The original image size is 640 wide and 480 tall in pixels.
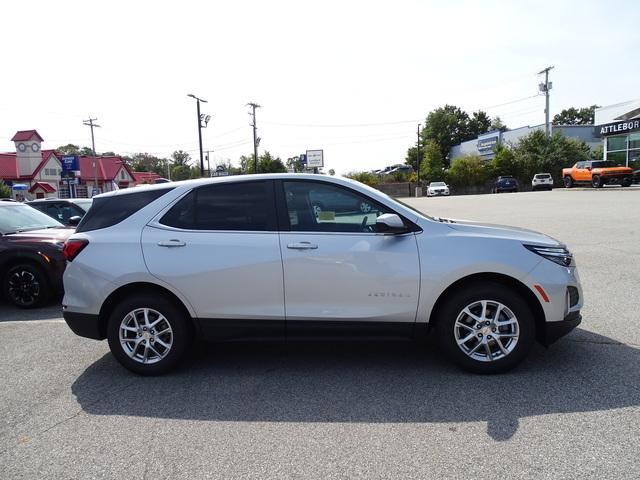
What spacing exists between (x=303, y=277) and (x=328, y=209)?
659mm

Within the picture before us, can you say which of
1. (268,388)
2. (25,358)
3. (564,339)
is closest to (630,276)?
(564,339)

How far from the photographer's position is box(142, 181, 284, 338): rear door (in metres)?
4.09

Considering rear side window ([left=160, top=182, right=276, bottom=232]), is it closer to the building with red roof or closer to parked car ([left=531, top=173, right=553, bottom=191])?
parked car ([left=531, top=173, right=553, bottom=191])

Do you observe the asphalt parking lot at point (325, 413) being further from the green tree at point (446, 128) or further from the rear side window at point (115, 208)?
the green tree at point (446, 128)

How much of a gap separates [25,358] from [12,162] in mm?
58793

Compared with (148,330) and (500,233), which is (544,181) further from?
(148,330)

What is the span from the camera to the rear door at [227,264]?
4090 mm

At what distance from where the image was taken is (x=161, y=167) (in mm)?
130125

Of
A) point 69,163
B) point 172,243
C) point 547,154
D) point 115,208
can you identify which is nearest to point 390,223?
point 172,243

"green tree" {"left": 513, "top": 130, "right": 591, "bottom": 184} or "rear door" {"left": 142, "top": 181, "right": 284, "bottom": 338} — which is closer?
"rear door" {"left": 142, "top": 181, "right": 284, "bottom": 338}

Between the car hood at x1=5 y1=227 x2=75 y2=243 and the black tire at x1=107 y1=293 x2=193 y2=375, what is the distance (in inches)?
143

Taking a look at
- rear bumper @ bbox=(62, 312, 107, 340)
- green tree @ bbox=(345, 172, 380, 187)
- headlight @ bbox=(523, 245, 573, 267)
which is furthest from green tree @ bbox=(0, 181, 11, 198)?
headlight @ bbox=(523, 245, 573, 267)

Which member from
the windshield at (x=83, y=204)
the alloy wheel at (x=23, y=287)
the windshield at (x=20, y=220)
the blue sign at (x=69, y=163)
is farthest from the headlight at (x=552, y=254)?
the blue sign at (x=69, y=163)

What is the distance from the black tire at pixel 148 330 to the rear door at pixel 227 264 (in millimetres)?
189
